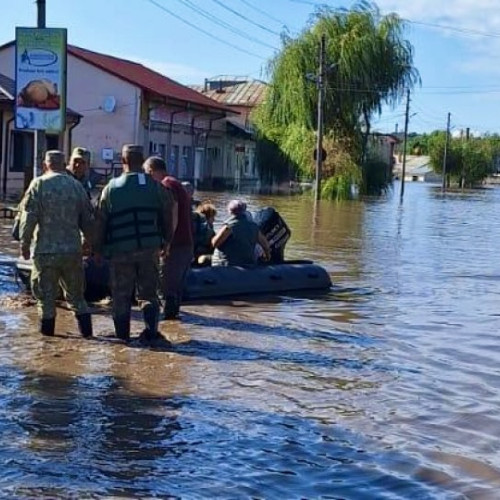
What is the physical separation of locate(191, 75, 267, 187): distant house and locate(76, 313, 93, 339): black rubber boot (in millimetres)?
45821

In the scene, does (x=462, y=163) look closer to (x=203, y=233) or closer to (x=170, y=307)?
(x=203, y=233)

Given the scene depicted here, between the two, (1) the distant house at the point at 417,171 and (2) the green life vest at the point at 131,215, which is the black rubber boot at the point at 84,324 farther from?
(1) the distant house at the point at 417,171

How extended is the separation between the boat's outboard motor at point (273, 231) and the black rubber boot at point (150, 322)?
15.2 feet

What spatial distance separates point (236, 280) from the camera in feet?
41.4

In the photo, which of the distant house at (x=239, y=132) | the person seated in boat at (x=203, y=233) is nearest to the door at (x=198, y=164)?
the distant house at (x=239, y=132)

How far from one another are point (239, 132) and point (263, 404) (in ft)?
194

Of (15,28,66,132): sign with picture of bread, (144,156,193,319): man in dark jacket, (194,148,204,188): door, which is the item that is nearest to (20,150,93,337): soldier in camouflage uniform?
(144,156,193,319): man in dark jacket

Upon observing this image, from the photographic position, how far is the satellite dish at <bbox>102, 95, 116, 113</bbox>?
4853 cm

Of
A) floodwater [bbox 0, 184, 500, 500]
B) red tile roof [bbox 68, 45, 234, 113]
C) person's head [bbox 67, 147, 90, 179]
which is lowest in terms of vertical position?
floodwater [bbox 0, 184, 500, 500]

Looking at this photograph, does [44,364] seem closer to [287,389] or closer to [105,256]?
[105,256]

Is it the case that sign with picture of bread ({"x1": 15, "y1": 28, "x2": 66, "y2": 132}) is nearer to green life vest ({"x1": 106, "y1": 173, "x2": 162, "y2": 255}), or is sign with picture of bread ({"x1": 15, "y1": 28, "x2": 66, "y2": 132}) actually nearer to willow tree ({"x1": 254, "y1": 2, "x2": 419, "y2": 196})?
green life vest ({"x1": 106, "y1": 173, "x2": 162, "y2": 255})

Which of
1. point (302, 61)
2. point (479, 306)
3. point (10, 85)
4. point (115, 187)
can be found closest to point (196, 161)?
point (302, 61)

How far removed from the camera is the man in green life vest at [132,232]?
8.89m

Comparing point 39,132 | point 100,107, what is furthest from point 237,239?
point 100,107
